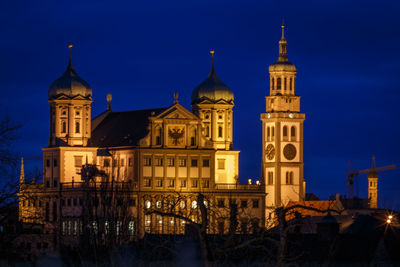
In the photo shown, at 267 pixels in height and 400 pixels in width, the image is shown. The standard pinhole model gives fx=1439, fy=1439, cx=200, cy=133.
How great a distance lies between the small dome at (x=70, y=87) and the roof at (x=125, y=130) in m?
6.44

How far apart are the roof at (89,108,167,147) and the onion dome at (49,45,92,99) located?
6441 mm

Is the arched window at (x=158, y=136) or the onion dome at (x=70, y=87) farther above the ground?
the onion dome at (x=70, y=87)

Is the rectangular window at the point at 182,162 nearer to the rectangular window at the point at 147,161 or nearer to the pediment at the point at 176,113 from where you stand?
the rectangular window at the point at 147,161

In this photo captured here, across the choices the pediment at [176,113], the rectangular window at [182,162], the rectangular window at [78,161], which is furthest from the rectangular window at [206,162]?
the rectangular window at [78,161]

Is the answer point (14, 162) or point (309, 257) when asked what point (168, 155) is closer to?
point (309, 257)

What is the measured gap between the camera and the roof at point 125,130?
186 metres

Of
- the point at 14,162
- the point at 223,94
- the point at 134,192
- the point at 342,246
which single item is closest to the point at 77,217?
the point at 134,192

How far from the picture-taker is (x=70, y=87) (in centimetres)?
18812

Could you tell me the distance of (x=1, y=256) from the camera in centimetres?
7788

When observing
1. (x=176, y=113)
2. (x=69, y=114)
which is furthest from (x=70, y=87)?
(x=176, y=113)

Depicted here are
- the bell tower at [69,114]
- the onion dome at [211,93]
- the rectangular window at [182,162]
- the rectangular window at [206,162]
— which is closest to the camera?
the rectangular window at [182,162]

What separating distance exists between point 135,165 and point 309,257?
335 ft

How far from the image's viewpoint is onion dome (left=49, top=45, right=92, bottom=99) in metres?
188

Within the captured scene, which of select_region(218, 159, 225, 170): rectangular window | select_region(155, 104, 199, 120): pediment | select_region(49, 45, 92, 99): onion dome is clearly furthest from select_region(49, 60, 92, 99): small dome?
select_region(218, 159, 225, 170): rectangular window
